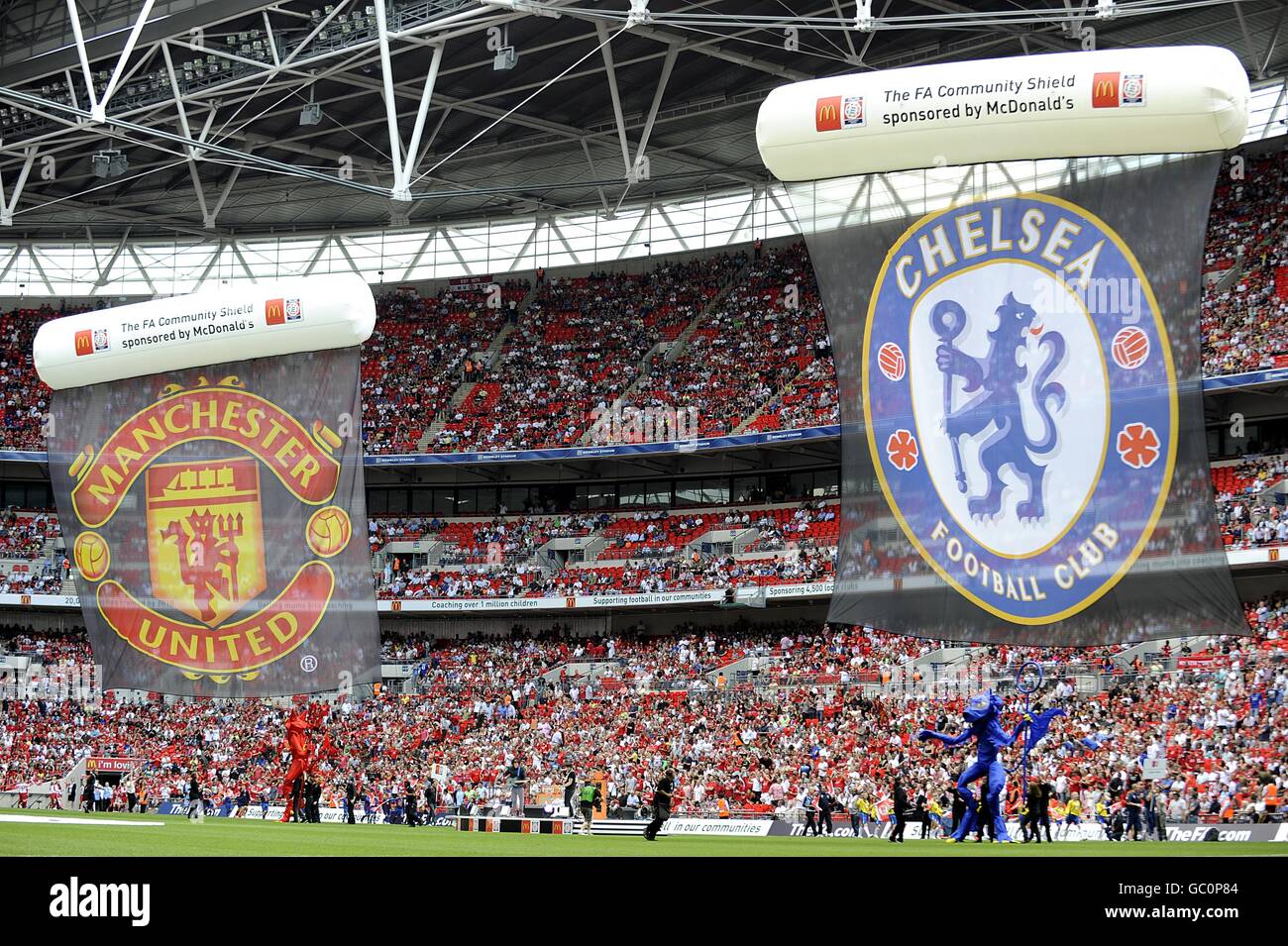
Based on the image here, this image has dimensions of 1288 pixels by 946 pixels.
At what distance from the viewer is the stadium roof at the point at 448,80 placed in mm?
30422

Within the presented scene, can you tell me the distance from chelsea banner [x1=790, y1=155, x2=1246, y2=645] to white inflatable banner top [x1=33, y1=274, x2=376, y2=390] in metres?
5.24

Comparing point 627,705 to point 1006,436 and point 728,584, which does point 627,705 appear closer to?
point 728,584

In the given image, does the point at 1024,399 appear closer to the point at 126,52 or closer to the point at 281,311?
the point at 281,311

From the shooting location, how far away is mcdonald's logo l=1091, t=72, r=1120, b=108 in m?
9.29

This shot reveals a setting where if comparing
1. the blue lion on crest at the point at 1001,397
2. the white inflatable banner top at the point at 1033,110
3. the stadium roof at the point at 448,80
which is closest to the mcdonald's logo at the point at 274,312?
the white inflatable banner top at the point at 1033,110

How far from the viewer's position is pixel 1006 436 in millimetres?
9648

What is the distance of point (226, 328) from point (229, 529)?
6.32ft

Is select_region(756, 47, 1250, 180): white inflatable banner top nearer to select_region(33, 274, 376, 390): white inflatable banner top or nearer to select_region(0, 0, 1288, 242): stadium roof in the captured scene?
select_region(33, 274, 376, 390): white inflatable banner top

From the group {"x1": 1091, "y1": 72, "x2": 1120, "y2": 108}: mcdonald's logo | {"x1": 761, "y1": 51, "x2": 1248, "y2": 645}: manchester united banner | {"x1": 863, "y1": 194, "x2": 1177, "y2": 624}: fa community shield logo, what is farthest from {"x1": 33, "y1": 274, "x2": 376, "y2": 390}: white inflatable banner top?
{"x1": 1091, "y1": 72, "x2": 1120, "y2": 108}: mcdonald's logo

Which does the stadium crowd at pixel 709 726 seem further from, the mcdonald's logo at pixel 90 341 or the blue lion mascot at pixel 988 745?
the mcdonald's logo at pixel 90 341

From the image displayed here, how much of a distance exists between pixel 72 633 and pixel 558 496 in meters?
16.0

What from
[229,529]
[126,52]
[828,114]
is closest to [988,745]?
[828,114]

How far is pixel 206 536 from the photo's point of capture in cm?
1339
